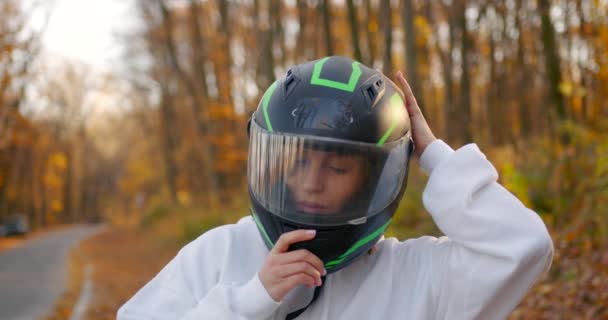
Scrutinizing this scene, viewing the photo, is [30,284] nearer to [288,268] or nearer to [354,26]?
[354,26]

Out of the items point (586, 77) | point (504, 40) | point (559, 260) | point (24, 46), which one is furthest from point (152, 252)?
point (559, 260)

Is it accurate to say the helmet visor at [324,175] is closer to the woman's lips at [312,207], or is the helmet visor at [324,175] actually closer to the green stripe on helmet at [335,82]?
the woman's lips at [312,207]

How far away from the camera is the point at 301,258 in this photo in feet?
7.11

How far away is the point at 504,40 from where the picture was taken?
71.1 feet

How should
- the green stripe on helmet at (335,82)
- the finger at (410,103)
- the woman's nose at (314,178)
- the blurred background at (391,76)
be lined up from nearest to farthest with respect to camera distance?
the woman's nose at (314,178), the green stripe on helmet at (335,82), the finger at (410,103), the blurred background at (391,76)

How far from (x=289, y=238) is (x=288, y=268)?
0.09 m

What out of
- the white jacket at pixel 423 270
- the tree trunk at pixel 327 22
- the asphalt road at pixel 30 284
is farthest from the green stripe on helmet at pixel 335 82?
the tree trunk at pixel 327 22

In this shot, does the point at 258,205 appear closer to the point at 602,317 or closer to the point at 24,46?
the point at 602,317

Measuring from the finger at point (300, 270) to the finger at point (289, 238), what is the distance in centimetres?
6

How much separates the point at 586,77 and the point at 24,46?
19929 mm

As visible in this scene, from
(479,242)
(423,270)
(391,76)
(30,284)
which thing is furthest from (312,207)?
(30,284)

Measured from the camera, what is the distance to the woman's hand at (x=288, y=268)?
212 centimetres

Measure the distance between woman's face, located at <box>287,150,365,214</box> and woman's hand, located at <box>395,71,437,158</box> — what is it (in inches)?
9.9

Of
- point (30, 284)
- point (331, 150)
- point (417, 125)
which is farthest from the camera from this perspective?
point (30, 284)
